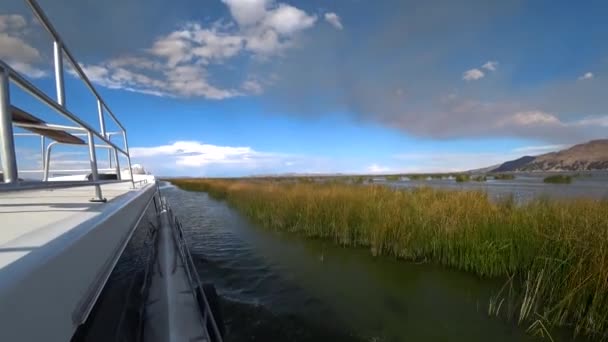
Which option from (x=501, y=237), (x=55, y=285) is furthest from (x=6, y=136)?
(x=501, y=237)

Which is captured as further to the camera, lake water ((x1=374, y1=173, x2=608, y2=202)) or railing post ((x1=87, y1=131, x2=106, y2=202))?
lake water ((x1=374, y1=173, x2=608, y2=202))

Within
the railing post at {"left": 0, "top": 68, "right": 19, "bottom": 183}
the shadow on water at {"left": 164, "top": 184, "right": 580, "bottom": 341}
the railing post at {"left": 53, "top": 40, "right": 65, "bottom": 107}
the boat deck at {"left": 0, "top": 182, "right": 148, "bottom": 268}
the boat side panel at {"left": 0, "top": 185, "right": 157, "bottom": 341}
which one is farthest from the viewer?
the shadow on water at {"left": 164, "top": 184, "right": 580, "bottom": 341}

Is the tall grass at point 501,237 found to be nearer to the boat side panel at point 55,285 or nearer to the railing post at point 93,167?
the boat side panel at point 55,285

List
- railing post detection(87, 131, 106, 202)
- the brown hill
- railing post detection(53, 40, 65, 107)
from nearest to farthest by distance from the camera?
railing post detection(53, 40, 65, 107) → railing post detection(87, 131, 106, 202) → the brown hill

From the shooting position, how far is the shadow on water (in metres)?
3.85

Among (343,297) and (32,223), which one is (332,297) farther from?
(32,223)

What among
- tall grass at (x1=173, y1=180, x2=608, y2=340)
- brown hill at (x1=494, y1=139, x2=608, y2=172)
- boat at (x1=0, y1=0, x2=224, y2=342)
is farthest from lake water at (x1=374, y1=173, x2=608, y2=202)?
brown hill at (x1=494, y1=139, x2=608, y2=172)

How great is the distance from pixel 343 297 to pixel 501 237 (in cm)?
322

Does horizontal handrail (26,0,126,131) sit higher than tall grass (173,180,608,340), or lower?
higher

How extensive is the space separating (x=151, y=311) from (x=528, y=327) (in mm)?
4531

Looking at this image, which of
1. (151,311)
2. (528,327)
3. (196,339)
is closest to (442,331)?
(528,327)

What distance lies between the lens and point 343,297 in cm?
488

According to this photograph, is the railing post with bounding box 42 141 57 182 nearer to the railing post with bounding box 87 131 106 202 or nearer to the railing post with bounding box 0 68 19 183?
the railing post with bounding box 87 131 106 202

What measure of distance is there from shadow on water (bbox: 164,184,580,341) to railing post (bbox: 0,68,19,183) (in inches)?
135
